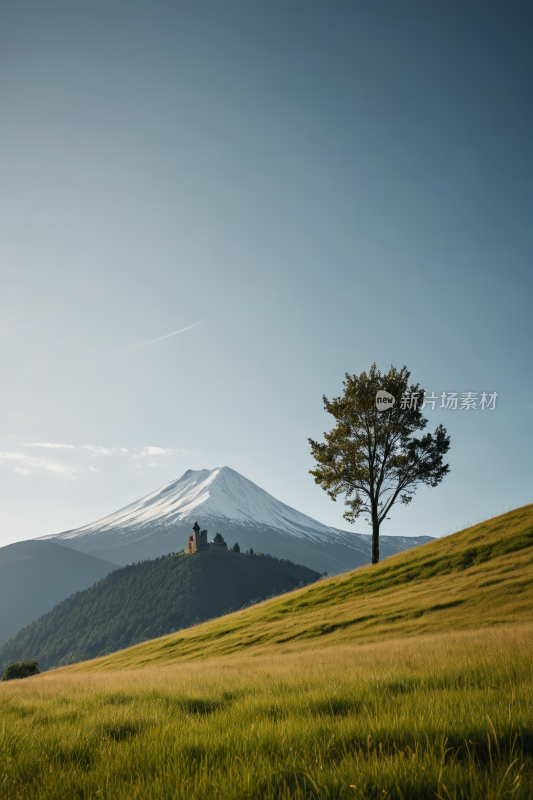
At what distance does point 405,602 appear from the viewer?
69.3ft

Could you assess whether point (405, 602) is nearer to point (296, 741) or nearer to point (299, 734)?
point (299, 734)

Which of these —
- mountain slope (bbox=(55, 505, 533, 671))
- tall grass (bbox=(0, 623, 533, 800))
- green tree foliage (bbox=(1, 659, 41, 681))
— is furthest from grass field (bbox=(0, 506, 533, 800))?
green tree foliage (bbox=(1, 659, 41, 681))

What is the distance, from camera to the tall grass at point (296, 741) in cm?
284

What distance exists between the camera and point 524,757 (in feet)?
10.3

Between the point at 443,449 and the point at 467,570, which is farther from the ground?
the point at 443,449

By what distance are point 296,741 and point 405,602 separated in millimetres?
20118

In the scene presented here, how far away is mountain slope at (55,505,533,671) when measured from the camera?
17.6 meters

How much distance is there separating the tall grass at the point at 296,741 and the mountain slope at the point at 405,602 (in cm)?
1273

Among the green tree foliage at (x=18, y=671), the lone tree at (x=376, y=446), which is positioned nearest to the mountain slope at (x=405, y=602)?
the lone tree at (x=376, y=446)

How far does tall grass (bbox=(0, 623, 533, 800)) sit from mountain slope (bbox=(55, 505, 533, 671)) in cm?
1273

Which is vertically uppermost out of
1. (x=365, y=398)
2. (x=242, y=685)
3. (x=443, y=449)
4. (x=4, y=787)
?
A: (x=365, y=398)

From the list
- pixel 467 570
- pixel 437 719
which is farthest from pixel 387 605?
pixel 437 719

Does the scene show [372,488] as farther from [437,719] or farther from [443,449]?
[437,719]

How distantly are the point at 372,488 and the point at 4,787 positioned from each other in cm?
3180
